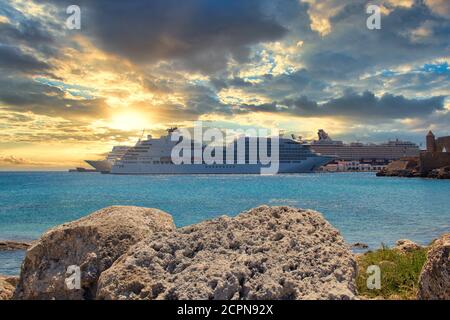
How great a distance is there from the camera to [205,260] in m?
3.80

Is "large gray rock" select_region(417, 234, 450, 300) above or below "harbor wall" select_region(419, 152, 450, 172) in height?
below

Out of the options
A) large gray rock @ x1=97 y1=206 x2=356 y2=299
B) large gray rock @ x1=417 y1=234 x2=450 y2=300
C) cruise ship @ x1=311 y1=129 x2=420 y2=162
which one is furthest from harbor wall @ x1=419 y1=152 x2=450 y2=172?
large gray rock @ x1=97 y1=206 x2=356 y2=299

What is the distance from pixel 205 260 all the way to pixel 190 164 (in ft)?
312

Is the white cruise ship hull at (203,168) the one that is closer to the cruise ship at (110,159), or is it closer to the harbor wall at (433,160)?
the cruise ship at (110,159)

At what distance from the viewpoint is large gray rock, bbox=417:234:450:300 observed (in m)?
4.12

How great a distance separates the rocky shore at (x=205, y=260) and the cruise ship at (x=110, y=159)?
338 feet

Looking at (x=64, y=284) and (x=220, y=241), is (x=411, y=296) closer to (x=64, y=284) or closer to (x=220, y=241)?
(x=220, y=241)

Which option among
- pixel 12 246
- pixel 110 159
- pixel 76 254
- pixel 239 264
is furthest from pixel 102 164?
pixel 239 264

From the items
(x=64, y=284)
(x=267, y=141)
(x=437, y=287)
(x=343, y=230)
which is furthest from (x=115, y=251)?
(x=267, y=141)

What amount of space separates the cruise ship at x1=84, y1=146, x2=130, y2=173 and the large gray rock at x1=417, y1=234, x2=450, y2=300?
104m

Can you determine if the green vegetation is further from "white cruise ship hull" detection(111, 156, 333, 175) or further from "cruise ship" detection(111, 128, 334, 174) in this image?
"white cruise ship hull" detection(111, 156, 333, 175)

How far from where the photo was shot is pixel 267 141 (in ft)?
317

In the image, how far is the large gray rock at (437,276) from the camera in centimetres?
412
